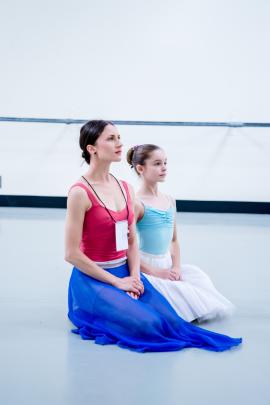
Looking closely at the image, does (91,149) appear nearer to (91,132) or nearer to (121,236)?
(91,132)

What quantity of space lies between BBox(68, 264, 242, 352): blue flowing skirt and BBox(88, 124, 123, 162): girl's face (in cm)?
40

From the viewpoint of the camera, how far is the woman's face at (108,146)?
1.78m

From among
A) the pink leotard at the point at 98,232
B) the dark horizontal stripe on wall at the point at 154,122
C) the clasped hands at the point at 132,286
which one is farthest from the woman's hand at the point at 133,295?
the dark horizontal stripe on wall at the point at 154,122

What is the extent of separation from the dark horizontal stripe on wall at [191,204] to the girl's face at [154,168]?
364 cm

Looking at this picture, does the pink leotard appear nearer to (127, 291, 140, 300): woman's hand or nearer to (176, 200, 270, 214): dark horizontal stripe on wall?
(127, 291, 140, 300): woman's hand

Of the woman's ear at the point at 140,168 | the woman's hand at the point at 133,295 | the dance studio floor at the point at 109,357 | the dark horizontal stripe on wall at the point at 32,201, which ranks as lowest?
the dark horizontal stripe on wall at the point at 32,201

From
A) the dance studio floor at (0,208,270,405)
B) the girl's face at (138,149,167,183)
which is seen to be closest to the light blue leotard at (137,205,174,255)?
the girl's face at (138,149,167,183)

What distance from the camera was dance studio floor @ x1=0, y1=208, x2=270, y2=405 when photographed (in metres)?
1.23

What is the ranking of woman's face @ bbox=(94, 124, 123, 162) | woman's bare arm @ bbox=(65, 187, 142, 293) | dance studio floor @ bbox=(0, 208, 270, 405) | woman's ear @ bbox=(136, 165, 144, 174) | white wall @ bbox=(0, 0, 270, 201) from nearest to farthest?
dance studio floor @ bbox=(0, 208, 270, 405) → woman's bare arm @ bbox=(65, 187, 142, 293) → woman's face @ bbox=(94, 124, 123, 162) → woman's ear @ bbox=(136, 165, 144, 174) → white wall @ bbox=(0, 0, 270, 201)

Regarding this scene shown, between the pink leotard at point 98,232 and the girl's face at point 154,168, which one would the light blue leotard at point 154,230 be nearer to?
the girl's face at point 154,168

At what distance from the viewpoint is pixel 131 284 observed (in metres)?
1.73

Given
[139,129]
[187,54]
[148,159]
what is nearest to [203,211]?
[139,129]

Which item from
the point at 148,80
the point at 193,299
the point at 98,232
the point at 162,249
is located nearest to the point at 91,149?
the point at 98,232

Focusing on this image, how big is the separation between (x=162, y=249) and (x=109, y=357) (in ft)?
2.15
